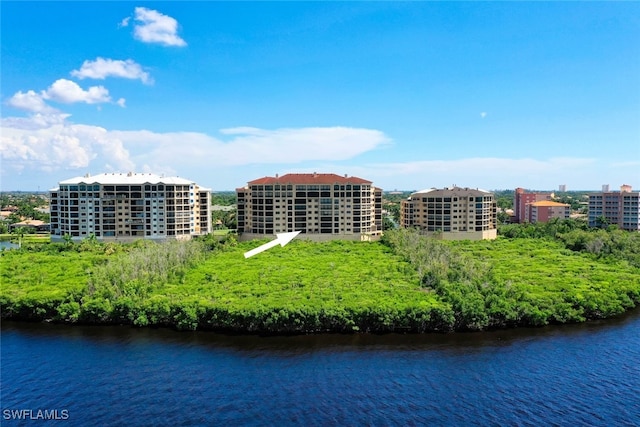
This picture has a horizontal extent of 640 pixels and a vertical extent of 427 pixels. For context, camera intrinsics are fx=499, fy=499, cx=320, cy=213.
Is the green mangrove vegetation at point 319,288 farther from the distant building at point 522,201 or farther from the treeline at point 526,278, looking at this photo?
the distant building at point 522,201

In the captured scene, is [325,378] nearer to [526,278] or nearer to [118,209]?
[526,278]

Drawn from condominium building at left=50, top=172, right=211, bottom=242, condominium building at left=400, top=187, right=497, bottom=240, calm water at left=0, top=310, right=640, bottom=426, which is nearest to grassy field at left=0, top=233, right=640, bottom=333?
calm water at left=0, top=310, right=640, bottom=426

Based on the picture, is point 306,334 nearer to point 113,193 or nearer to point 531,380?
point 531,380

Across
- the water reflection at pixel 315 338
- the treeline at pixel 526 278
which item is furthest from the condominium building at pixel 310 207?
the water reflection at pixel 315 338

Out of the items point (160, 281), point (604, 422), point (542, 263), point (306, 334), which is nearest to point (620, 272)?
point (542, 263)

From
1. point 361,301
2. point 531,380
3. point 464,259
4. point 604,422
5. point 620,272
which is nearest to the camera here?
point 604,422

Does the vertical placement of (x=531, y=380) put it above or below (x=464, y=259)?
below
